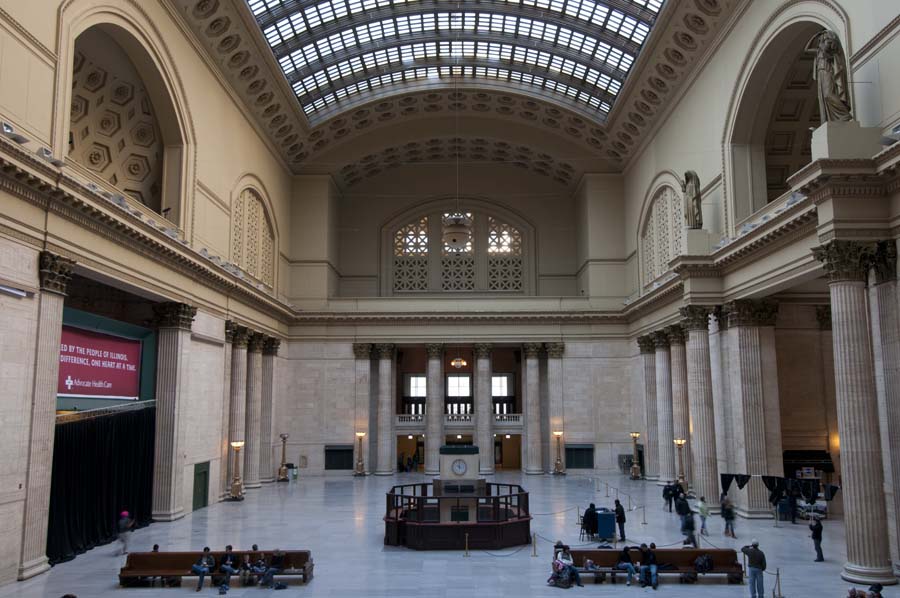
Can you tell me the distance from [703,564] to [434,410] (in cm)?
2624

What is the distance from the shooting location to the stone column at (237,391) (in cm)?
3061

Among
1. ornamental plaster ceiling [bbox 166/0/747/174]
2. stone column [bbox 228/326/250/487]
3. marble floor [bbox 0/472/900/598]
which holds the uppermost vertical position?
ornamental plaster ceiling [bbox 166/0/747/174]

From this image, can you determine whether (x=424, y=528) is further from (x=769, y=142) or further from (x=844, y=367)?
(x=769, y=142)

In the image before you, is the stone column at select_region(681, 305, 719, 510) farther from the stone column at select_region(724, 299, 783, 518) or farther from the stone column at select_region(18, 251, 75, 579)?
the stone column at select_region(18, 251, 75, 579)

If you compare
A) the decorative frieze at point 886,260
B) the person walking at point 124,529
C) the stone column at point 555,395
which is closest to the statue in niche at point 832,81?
the decorative frieze at point 886,260

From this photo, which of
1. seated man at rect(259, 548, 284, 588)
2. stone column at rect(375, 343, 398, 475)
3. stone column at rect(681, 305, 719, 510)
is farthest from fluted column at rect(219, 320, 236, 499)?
stone column at rect(681, 305, 719, 510)

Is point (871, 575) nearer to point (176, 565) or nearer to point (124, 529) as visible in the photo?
point (176, 565)

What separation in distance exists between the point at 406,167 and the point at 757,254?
26.7 metres

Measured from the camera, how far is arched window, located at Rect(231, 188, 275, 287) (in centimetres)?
3142

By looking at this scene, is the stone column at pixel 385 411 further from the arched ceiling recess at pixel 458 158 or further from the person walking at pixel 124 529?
the person walking at pixel 124 529

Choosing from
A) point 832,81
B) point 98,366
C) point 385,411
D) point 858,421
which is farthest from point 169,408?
point 832,81

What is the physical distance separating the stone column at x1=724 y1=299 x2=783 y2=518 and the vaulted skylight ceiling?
1272 centimetres

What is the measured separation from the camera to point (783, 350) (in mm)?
27109

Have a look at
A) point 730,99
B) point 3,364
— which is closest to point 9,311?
point 3,364
